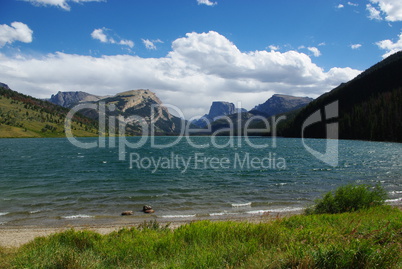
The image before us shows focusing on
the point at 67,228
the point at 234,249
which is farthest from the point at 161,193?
the point at 234,249

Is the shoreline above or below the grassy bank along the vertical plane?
below

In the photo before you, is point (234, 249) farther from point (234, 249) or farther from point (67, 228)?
point (67, 228)

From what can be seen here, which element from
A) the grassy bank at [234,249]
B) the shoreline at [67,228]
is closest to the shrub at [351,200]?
the shoreline at [67,228]

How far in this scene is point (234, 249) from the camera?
8648 millimetres

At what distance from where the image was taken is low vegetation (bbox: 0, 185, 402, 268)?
654 cm

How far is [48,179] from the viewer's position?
4447 cm

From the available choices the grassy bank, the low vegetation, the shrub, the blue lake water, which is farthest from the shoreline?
the low vegetation

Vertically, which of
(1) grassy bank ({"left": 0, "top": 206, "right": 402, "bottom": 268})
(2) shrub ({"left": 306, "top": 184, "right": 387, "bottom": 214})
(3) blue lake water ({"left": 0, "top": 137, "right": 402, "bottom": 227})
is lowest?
(3) blue lake water ({"left": 0, "top": 137, "right": 402, "bottom": 227})

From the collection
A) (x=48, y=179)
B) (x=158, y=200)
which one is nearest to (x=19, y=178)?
(x=48, y=179)

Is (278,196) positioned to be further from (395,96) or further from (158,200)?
(395,96)

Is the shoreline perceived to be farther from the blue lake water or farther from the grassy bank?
the grassy bank

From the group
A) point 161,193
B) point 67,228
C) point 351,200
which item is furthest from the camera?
point 161,193

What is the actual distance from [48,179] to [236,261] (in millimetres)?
46593

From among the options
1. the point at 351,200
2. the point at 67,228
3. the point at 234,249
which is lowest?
the point at 67,228
